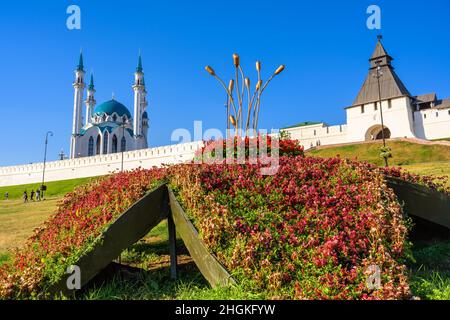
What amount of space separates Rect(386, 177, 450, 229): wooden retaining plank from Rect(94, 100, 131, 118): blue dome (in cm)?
8083

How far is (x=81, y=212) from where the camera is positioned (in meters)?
6.69

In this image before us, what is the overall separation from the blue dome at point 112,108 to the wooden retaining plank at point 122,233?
264ft

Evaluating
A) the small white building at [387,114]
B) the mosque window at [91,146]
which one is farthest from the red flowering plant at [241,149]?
the mosque window at [91,146]

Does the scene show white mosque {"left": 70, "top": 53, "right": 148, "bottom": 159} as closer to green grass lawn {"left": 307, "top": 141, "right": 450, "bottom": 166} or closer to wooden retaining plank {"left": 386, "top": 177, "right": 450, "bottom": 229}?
green grass lawn {"left": 307, "top": 141, "right": 450, "bottom": 166}

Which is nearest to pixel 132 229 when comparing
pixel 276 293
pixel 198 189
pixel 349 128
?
pixel 198 189

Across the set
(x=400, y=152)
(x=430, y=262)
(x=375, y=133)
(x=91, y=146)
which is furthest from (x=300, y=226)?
(x=91, y=146)

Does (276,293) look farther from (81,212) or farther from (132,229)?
(81,212)

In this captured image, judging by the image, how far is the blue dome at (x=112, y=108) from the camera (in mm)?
82294

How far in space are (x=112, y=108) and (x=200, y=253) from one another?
82.7m

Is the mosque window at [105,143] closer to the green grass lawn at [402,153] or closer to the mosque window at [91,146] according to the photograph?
the mosque window at [91,146]

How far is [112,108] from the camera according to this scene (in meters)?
83.1

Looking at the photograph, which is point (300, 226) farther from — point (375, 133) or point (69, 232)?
point (375, 133)

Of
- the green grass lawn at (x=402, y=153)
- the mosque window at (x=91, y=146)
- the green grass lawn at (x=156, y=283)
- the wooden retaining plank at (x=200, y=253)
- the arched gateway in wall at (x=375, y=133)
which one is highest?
the mosque window at (x=91, y=146)

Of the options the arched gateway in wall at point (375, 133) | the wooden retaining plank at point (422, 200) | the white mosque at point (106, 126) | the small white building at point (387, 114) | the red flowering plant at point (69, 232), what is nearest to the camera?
the red flowering plant at point (69, 232)
